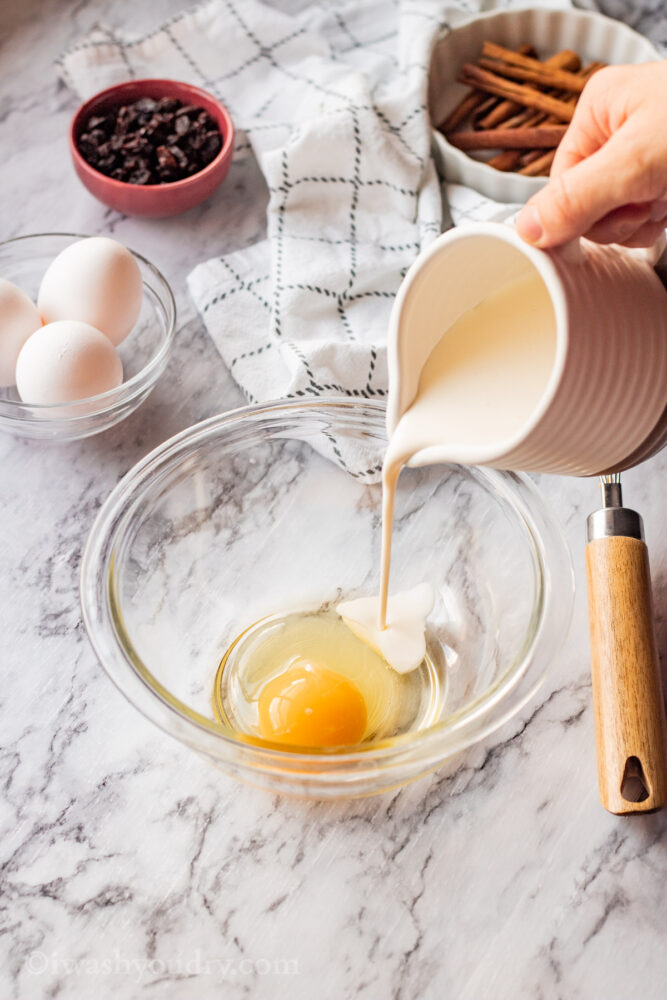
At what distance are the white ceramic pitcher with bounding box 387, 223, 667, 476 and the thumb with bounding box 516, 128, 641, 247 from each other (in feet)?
0.06

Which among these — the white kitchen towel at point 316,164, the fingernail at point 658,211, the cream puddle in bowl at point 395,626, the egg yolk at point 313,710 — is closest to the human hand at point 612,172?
the fingernail at point 658,211

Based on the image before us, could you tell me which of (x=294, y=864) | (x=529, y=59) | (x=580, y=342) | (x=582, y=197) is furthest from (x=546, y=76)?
(x=294, y=864)

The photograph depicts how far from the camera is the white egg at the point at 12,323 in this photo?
1.43 m

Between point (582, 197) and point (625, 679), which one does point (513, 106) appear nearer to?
point (582, 197)

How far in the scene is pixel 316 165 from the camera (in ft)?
5.62

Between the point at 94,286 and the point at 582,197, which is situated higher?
the point at 582,197

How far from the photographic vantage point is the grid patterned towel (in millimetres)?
1595

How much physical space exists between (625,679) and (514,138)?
1.05 metres

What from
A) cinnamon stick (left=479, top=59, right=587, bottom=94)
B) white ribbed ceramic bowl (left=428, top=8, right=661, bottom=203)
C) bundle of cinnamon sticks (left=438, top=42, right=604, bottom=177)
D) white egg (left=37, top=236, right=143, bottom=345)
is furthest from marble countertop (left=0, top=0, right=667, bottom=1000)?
white ribbed ceramic bowl (left=428, top=8, right=661, bottom=203)

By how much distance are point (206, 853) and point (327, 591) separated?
0.41 m

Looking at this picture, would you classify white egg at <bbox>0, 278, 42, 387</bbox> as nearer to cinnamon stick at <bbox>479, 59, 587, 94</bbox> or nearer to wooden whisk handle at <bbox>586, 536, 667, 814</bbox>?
wooden whisk handle at <bbox>586, 536, 667, 814</bbox>

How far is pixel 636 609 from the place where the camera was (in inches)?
48.4

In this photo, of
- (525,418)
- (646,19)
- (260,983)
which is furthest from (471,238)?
(646,19)

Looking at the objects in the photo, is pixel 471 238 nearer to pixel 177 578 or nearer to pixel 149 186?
pixel 177 578
